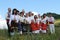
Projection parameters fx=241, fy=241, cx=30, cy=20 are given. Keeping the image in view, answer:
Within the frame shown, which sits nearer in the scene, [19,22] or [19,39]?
[19,39]

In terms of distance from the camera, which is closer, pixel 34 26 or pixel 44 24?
pixel 34 26

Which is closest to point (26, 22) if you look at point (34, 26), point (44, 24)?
point (34, 26)

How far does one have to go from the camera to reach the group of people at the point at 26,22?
10055 mm

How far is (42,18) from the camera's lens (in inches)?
460

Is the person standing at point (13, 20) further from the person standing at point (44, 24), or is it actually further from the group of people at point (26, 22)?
the person standing at point (44, 24)

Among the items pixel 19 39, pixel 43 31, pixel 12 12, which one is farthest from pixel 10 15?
pixel 19 39

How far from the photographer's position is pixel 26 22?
34.8 ft

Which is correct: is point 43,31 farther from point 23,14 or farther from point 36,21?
point 23,14

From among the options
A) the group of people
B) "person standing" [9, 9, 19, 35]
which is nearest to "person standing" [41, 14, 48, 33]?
the group of people

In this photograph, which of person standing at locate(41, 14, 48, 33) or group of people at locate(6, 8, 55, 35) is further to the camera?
person standing at locate(41, 14, 48, 33)

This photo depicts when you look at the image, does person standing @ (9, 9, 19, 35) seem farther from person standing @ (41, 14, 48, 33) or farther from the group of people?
person standing @ (41, 14, 48, 33)

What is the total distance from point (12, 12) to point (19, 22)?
562 mm

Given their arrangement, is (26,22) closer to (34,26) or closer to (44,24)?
(34,26)

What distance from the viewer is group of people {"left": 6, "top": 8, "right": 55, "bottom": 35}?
1005 cm
